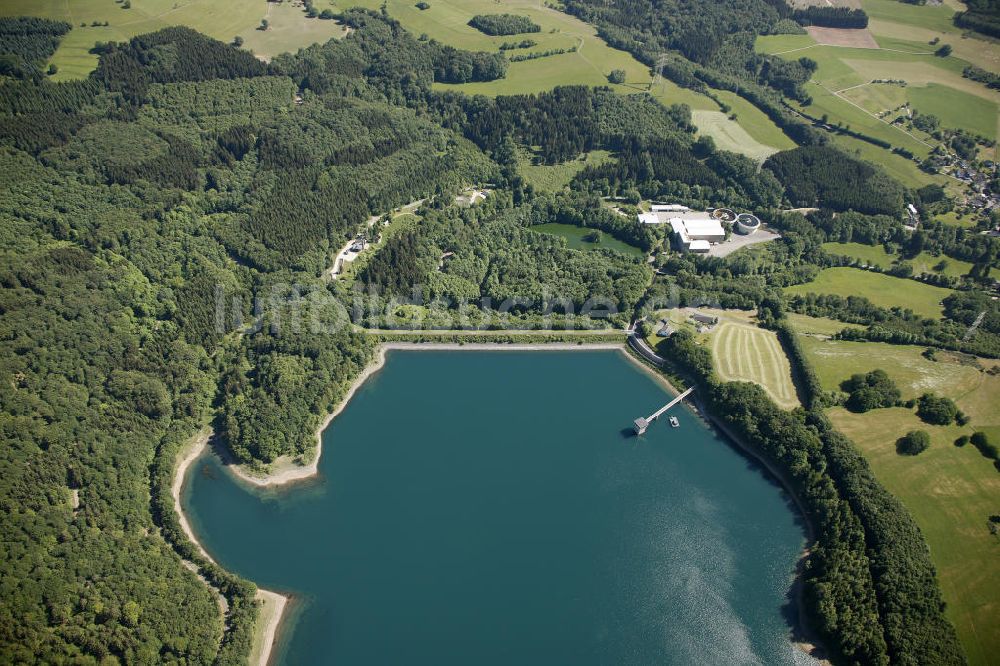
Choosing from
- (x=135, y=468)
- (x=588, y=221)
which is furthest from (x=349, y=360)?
(x=588, y=221)

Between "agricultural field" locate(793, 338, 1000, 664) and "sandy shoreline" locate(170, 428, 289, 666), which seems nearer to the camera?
"sandy shoreline" locate(170, 428, 289, 666)

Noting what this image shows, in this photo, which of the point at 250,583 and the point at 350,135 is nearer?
the point at 250,583

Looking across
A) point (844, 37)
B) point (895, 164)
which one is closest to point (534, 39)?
point (844, 37)

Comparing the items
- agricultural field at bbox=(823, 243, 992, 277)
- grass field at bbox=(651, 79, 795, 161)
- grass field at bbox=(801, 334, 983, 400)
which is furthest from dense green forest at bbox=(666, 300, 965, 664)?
grass field at bbox=(651, 79, 795, 161)

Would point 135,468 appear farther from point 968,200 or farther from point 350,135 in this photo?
point 968,200

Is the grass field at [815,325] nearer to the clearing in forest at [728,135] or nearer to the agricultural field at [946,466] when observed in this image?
the agricultural field at [946,466]

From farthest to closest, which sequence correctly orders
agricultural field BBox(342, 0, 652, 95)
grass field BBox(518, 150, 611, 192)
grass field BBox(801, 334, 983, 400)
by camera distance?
agricultural field BBox(342, 0, 652, 95) → grass field BBox(518, 150, 611, 192) → grass field BBox(801, 334, 983, 400)

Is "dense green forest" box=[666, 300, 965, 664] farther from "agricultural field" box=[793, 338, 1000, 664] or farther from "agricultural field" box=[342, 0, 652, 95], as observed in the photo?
"agricultural field" box=[342, 0, 652, 95]
